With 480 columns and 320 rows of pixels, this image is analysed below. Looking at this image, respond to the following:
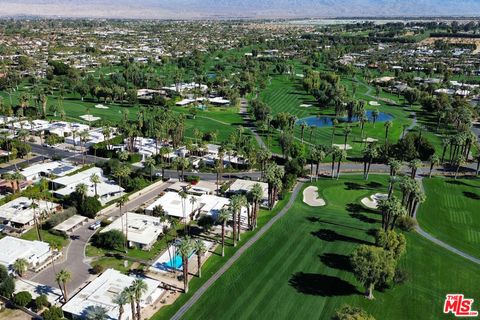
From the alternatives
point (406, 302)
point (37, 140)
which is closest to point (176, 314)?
point (406, 302)

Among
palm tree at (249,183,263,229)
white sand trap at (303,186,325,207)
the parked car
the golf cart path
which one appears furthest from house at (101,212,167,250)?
the golf cart path

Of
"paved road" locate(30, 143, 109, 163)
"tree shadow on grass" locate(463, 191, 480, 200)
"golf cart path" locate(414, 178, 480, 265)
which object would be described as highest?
"tree shadow on grass" locate(463, 191, 480, 200)

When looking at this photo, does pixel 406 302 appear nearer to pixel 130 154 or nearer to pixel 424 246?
pixel 424 246

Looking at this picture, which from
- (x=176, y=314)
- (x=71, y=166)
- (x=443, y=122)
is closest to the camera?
(x=176, y=314)

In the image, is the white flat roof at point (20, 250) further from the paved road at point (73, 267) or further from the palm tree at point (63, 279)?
the palm tree at point (63, 279)

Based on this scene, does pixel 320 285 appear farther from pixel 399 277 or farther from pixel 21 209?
pixel 21 209

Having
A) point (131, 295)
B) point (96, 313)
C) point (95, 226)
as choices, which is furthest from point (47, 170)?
point (131, 295)

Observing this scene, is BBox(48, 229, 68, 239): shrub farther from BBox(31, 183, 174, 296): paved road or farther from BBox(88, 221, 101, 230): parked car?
BBox(88, 221, 101, 230): parked car
